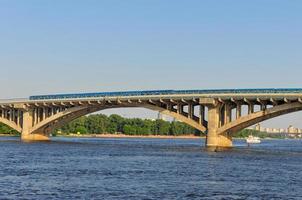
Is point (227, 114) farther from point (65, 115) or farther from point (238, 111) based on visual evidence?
point (65, 115)

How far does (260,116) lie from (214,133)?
317 inches

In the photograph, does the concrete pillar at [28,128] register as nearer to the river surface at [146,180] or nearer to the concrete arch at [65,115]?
the concrete arch at [65,115]

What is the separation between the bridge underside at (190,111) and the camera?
290ft

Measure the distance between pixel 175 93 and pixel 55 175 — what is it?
56.4 meters

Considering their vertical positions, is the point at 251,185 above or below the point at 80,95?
below

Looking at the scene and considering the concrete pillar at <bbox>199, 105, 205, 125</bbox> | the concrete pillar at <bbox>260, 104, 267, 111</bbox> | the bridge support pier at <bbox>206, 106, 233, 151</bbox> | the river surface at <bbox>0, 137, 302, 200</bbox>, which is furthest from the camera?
the concrete pillar at <bbox>199, 105, 205, 125</bbox>

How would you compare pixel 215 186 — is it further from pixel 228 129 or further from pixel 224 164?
pixel 228 129

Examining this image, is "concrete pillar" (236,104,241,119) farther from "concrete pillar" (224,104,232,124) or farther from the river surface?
the river surface

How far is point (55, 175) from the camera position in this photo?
1709 inches

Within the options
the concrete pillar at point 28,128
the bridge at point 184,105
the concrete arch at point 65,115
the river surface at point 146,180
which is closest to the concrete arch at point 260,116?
the bridge at point 184,105

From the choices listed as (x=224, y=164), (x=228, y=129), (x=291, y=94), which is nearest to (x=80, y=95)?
(x=228, y=129)

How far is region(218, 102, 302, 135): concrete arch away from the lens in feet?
282

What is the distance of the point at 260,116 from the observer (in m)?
87.9

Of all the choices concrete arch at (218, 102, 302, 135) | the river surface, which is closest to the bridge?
concrete arch at (218, 102, 302, 135)
